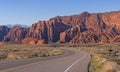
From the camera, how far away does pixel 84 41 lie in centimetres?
19000

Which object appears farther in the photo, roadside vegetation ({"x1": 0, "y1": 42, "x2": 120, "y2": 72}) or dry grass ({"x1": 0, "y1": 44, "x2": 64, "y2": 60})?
dry grass ({"x1": 0, "y1": 44, "x2": 64, "y2": 60})

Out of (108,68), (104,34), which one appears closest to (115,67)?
(108,68)

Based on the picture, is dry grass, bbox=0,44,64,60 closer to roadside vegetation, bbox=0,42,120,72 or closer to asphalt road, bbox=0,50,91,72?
roadside vegetation, bbox=0,42,120,72

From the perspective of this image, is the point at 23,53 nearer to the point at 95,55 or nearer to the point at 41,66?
the point at 95,55

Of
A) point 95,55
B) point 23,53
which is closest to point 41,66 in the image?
point 95,55

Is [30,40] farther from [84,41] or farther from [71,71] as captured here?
[71,71]

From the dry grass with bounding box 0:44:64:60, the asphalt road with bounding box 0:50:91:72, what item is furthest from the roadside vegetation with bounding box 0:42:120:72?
the asphalt road with bounding box 0:50:91:72

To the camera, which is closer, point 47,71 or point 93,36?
point 47,71

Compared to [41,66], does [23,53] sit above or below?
above

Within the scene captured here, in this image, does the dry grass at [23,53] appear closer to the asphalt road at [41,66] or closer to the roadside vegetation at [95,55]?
the roadside vegetation at [95,55]

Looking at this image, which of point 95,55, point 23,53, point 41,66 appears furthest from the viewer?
point 23,53

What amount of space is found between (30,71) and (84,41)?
169 meters

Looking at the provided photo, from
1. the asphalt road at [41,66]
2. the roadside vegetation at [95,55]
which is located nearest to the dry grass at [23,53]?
the roadside vegetation at [95,55]

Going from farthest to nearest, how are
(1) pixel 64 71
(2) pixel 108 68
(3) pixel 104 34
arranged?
(3) pixel 104 34 → (1) pixel 64 71 → (2) pixel 108 68
